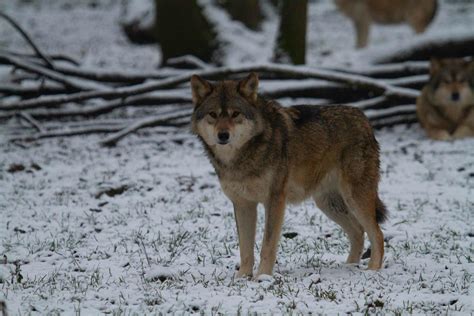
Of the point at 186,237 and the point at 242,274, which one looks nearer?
the point at 242,274

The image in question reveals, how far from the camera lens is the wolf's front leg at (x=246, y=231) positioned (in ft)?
19.3

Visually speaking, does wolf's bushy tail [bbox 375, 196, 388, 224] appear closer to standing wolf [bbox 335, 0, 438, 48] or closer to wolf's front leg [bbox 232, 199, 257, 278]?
wolf's front leg [bbox 232, 199, 257, 278]

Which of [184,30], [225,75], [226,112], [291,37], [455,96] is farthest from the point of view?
[184,30]

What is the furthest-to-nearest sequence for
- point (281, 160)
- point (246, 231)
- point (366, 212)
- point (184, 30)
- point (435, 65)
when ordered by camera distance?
point (184, 30), point (435, 65), point (366, 212), point (246, 231), point (281, 160)

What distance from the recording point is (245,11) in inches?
799

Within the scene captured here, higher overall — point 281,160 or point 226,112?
point 226,112

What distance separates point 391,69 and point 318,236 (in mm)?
6151

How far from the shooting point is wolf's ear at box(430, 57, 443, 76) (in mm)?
11141

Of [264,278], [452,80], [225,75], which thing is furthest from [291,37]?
[264,278]

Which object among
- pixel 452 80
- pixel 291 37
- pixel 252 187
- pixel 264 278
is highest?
pixel 291 37

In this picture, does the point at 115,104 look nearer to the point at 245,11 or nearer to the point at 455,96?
the point at 455,96

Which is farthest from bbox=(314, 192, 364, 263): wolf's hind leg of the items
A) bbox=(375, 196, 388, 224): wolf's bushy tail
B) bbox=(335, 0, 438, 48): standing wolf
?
bbox=(335, 0, 438, 48): standing wolf

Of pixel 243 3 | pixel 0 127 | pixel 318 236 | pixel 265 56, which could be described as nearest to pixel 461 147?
pixel 318 236

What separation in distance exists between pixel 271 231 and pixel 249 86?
127 cm
